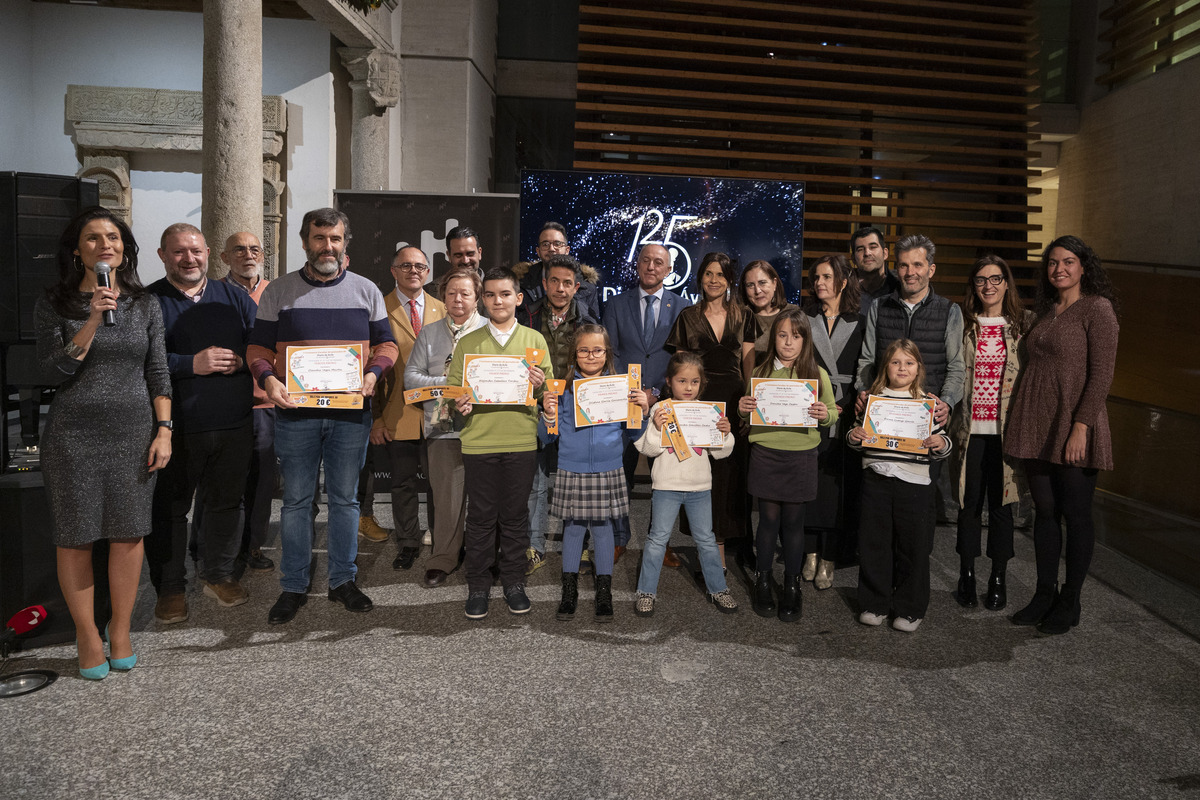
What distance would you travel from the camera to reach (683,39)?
8.15 metres

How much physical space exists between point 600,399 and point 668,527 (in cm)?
62

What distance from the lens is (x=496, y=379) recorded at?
300 centimetres

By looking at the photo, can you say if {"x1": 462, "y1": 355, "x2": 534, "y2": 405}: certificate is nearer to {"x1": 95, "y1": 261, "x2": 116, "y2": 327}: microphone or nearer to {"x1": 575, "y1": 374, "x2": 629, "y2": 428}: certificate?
{"x1": 575, "y1": 374, "x2": 629, "y2": 428}: certificate

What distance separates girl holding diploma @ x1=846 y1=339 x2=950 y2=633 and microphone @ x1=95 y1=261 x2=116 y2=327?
2.68 metres

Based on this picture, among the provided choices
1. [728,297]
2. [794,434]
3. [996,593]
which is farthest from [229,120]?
[996,593]

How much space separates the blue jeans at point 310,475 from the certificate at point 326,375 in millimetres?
161

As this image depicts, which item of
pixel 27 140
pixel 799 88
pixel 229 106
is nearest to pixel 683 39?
pixel 799 88

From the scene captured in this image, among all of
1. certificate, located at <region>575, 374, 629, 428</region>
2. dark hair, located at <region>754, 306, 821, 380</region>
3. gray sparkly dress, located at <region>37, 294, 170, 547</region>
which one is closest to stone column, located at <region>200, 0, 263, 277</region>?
gray sparkly dress, located at <region>37, 294, 170, 547</region>

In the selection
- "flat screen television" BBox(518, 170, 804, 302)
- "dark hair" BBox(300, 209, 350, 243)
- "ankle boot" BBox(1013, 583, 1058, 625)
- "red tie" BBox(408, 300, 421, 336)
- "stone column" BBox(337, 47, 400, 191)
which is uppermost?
"stone column" BBox(337, 47, 400, 191)

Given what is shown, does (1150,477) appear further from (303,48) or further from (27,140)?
(27,140)

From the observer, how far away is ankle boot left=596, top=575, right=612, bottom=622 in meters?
3.15

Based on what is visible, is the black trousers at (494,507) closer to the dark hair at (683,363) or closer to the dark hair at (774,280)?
the dark hair at (683,363)

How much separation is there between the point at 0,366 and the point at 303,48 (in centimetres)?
568

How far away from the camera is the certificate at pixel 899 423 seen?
3.01 meters
